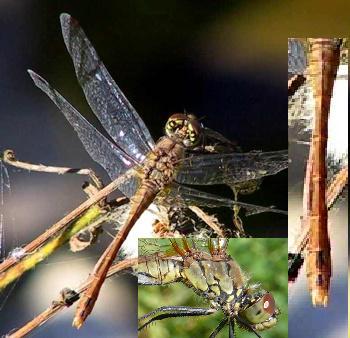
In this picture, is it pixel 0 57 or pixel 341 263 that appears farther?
pixel 341 263

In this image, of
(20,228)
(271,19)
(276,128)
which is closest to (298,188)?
(276,128)

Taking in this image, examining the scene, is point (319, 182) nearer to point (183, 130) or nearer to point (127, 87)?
point (183, 130)

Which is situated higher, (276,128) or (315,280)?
(276,128)

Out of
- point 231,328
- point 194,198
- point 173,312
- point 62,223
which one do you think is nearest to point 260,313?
point 231,328

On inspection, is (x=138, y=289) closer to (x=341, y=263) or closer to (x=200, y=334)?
(x=200, y=334)

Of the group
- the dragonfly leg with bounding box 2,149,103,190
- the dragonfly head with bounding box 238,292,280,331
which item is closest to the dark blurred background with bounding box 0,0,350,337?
the dragonfly leg with bounding box 2,149,103,190

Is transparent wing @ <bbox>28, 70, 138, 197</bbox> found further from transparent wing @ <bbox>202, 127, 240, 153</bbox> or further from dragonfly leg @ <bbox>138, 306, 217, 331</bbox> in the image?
dragonfly leg @ <bbox>138, 306, 217, 331</bbox>

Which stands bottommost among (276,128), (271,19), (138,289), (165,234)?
(138,289)
